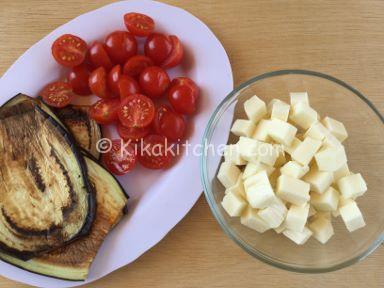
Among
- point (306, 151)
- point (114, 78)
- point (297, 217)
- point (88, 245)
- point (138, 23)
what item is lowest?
point (88, 245)

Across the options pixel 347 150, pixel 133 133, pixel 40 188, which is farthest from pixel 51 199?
pixel 347 150

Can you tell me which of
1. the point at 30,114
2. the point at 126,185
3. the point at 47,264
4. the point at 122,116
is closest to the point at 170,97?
the point at 122,116

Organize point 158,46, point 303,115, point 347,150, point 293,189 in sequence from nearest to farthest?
point 293,189, point 303,115, point 347,150, point 158,46

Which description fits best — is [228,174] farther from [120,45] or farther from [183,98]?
[120,45]

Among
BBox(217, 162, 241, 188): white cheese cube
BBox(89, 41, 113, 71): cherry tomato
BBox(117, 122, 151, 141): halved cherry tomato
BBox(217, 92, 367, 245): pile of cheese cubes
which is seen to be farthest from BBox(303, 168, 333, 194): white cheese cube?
BBox(89, 41, 113, 71): cherry tomato

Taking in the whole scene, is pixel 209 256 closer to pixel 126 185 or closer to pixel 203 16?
pixel 126 185

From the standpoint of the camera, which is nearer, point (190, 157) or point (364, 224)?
point (364, 224)

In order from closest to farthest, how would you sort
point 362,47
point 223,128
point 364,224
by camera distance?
1. point 364,224
2. point 223,128
3. point 362,47

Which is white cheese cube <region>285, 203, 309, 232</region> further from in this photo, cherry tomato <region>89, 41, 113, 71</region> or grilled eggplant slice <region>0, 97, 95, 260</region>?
cherry tomato <region>89, 41, 113, 71</region>
